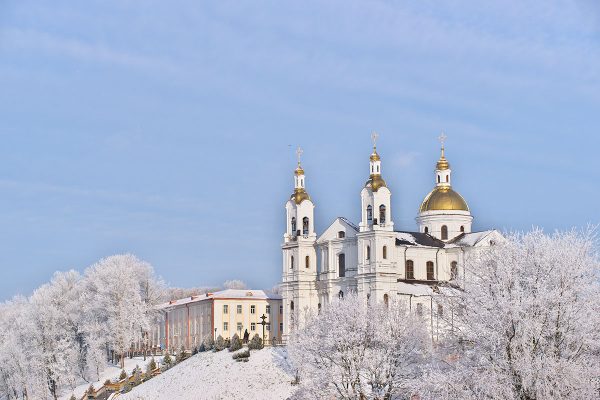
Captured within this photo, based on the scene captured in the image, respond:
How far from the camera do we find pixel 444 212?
91.2 m

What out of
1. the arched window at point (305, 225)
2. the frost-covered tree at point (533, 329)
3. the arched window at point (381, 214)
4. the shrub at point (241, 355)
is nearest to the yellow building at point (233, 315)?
the arched window at point (305, 225)

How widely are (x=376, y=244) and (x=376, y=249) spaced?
0.38 m

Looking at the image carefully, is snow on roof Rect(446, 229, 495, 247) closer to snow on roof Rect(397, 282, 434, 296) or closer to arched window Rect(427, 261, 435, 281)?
arched window Rect(427, 261, 435, 281)

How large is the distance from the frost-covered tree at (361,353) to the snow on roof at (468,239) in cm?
2170

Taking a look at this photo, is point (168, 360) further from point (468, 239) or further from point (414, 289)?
point (468, 239)

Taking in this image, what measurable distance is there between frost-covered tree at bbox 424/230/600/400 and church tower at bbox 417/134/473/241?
50030 millimetres

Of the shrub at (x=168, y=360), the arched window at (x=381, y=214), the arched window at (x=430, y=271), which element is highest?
the arched window at (x=381, y=214)

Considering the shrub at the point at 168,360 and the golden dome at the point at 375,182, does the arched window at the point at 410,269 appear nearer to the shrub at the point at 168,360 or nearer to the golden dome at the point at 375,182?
the golden dome at the point at 375,182

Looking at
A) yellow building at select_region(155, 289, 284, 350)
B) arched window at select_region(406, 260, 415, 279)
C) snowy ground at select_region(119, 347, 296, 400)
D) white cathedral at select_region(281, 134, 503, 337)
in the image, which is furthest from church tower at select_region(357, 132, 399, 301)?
yellow building at select_region(155, 289, 284, 350)

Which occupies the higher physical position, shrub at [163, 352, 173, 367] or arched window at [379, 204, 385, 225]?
arched window at [379, 204, 385, 225]

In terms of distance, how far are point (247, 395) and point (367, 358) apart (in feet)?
40.7

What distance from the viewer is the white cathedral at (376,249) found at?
83562 mm

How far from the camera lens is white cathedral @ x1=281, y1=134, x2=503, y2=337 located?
83562 mm

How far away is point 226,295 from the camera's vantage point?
4097 inches
